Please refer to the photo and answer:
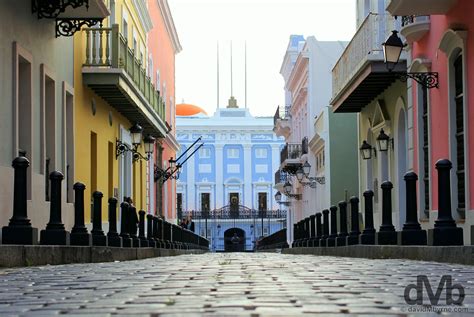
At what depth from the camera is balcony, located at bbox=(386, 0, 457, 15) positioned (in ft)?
48.1

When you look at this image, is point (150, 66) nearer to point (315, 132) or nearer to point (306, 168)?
point (306, 168)

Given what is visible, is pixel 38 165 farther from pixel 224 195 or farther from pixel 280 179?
pixel 224 195

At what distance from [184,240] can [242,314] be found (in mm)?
29892

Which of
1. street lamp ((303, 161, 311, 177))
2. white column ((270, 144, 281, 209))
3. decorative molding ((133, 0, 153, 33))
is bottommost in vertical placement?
street lamp ((303, 161, 311, 177))

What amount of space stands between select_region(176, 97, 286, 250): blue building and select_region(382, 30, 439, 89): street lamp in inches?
2425

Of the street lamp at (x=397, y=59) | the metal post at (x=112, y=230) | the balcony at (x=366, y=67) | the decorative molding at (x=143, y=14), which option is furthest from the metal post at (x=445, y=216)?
the decorative molding at (x=143, y=14)

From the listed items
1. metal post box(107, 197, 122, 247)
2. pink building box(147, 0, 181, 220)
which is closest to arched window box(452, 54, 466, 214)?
metal post box(107, 197, 122, 247)

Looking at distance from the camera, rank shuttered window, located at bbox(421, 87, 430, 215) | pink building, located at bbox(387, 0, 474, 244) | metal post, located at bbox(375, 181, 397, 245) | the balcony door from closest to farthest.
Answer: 1. metal post, located at bbox(375, 181, 397, 245)
2. pink building, located at bbox(387, 0, 474, 244)
3. shuttered window, located at bbox(421, 87, 430, 215)
4. the balcony door

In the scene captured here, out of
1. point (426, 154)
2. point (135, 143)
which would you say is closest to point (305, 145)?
point (135, 143)

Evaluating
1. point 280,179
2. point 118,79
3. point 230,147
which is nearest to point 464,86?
point 118,79

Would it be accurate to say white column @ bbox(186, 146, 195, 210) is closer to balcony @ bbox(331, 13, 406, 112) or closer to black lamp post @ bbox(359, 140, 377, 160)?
balcony @ bbox(331, 13, 406, 112)

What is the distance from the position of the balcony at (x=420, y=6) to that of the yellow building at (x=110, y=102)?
739 centimetres

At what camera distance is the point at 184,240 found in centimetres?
3359

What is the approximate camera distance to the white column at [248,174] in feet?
265
